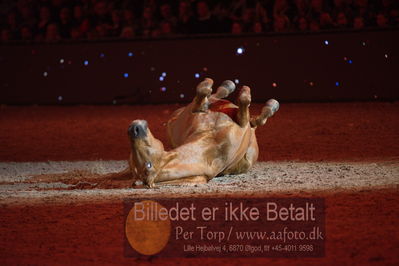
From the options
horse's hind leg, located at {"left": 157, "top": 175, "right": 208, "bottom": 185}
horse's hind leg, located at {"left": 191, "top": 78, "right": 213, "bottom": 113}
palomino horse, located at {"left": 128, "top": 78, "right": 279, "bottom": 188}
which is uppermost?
horse's hind leg, located at {"left": 191, "top": 78, "right": 213, "bottom": 113}

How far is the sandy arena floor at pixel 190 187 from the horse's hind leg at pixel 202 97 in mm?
603

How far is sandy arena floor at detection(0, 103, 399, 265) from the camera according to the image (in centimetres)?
384

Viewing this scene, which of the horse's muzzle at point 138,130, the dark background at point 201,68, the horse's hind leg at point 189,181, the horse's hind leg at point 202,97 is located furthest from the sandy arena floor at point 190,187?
the dark background at point 201,68

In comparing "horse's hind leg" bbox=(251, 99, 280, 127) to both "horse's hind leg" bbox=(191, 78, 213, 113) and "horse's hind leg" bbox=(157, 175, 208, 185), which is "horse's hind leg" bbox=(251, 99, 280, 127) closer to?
"horse's hind leg" bbox=(191, 78, 213, 113)

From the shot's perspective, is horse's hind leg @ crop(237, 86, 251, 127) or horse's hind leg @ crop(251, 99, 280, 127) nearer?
horse's hind leg @ crop(237, 86, 251, 127)

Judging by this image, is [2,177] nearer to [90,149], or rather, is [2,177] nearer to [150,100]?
[90,149]

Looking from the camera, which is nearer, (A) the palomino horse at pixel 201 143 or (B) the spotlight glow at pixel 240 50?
(A) the palomino horse at pixel 201 143

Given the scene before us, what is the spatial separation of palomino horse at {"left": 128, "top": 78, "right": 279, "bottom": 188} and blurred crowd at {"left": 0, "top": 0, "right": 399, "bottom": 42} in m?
6.14

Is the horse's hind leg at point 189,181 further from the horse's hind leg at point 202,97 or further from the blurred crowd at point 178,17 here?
the blurred crowd at point 178,17

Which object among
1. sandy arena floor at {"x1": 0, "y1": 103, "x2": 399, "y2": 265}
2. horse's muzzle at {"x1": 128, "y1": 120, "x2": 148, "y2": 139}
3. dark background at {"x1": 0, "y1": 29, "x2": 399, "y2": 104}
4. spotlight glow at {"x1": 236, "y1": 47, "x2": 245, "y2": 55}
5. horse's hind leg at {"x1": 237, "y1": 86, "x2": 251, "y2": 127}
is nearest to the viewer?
sandy arena floor at {"x1": 0, "y1": 103, "x2": 399, "y2": 265}

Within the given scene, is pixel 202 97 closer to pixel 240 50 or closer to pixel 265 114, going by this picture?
pixel 265 114

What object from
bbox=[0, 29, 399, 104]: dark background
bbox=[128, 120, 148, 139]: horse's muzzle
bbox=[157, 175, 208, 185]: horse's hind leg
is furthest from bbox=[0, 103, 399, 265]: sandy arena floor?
bbox=[0, 29, 399, 104]: dark background

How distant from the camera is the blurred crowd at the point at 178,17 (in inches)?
475

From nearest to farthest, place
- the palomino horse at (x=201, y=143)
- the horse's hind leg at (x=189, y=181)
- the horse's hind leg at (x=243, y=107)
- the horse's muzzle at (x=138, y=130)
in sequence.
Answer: the horse's muzzle at (x=138, y=130), the palomino horse at (x=201, y=143), the horse's hind leg at (x=189, y=181), the horse's hind leg at (x=243, y=107)
